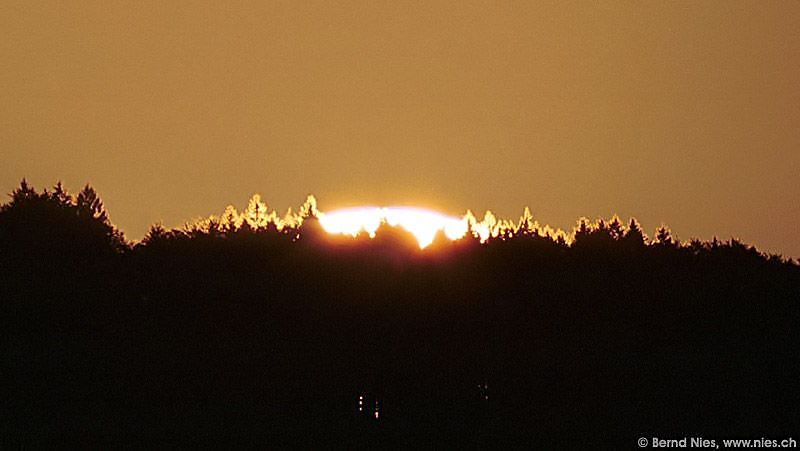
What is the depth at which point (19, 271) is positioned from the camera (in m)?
47.3

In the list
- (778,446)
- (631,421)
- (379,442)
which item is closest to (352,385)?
(379,442)

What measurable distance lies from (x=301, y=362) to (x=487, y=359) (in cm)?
562

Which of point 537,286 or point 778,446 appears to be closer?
point 778,446

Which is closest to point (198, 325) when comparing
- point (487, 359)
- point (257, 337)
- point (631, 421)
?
point (257, 337)

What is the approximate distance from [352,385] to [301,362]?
1863 mm

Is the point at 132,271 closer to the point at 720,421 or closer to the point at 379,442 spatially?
the point at 379,442

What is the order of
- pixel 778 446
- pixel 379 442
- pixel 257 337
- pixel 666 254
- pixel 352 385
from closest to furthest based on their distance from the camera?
pixel 778 446 → pixel 379 442 → pixel 352 385 → pixel 257 337 → pixel 666 254

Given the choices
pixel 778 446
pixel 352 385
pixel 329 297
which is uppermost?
pixel 329 297

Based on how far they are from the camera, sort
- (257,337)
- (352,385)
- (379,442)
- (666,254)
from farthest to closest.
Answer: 1. (666,254)
2. (257,337)
3. (352,385)
4. (379,442)

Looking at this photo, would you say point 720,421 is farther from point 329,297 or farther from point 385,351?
point 329,297

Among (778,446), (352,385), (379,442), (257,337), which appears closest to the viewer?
(778,446)

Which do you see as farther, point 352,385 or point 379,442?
point 352,385

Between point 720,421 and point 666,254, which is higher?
point 666,254

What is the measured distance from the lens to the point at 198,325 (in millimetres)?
44156
